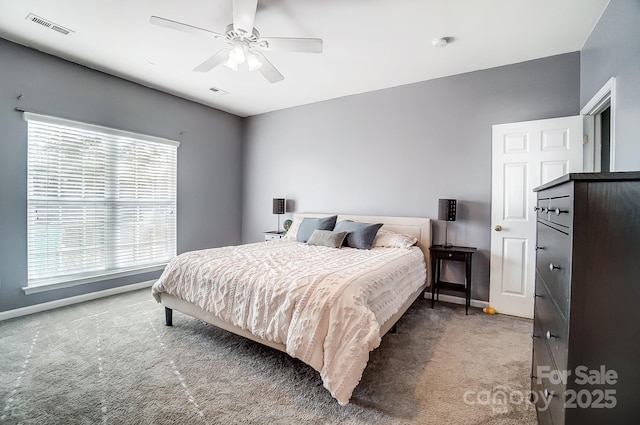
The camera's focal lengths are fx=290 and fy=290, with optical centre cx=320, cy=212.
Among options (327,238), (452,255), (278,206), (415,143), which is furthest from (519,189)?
(278,206)

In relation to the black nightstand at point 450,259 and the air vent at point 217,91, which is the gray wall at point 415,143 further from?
the air vent at point 217,91

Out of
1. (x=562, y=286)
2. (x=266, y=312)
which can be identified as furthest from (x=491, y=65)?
(x=266, y=312)

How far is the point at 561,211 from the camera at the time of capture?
3.73 ft

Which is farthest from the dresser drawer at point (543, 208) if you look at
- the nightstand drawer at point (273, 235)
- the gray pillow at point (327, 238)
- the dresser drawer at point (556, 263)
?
the nightstand drawer at point (273, 235)

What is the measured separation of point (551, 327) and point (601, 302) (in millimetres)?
382

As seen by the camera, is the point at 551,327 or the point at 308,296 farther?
the point at 308,296

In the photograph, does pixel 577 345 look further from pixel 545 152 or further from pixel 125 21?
pixel 125 21

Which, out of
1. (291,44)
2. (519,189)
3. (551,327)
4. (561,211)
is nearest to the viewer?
(561,211)

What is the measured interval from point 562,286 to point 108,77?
16.1ft

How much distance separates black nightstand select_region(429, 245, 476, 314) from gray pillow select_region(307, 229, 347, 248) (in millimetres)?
1092

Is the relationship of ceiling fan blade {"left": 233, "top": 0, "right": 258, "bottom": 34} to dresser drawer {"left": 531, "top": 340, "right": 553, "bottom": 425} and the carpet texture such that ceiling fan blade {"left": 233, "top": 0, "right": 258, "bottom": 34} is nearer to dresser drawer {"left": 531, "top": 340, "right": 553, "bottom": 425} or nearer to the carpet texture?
the carpet texture

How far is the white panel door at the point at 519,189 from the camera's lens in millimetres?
3004

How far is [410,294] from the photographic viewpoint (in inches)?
112

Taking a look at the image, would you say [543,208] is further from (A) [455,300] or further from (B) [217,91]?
(B) [217,91]
